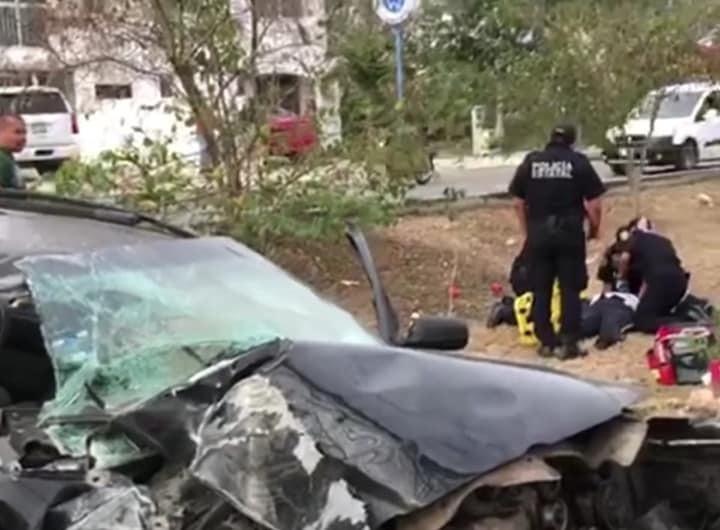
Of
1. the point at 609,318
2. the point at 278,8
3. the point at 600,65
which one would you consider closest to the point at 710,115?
the point at 600,65

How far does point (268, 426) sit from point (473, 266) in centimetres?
1089

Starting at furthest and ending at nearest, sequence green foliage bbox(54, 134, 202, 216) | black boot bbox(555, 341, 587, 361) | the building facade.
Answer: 1. the building facade
2. green foliage bbox(54, 134, 202, 216)
3. black boot bbox(555, 341, 587, 361)

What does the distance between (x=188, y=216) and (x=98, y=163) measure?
93 cm

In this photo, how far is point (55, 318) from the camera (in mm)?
4066

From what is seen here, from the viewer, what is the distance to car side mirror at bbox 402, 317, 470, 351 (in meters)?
4.96

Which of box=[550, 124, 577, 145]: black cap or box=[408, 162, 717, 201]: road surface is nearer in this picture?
box=[550, 124, 577, 145]: black cap

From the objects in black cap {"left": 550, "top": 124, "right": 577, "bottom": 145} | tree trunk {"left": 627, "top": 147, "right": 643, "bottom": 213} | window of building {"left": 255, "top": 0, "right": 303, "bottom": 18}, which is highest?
window of building {"left": 255, "top": 0, "right": 303, "bottom": 18}

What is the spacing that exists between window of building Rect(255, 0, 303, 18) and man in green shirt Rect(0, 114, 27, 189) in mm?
3440

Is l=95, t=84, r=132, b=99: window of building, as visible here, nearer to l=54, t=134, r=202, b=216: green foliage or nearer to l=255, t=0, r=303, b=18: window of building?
l=255, t=0, r=303, b=18: window of building

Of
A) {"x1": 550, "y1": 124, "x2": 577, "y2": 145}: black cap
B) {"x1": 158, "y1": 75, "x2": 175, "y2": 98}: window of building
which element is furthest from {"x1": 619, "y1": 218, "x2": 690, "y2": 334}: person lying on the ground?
{"x1": 158, "y1": 75, "x2": 175, "y2": 98}: window of building

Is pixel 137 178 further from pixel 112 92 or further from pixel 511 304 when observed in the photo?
pixel 112 92

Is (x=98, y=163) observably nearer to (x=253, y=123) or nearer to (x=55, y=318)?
(x=253, y=123)

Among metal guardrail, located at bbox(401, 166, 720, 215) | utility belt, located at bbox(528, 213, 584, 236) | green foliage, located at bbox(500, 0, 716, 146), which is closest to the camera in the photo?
utility belt, located at bbox(528, 213, 584, 236)

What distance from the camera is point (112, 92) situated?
16234 mm
